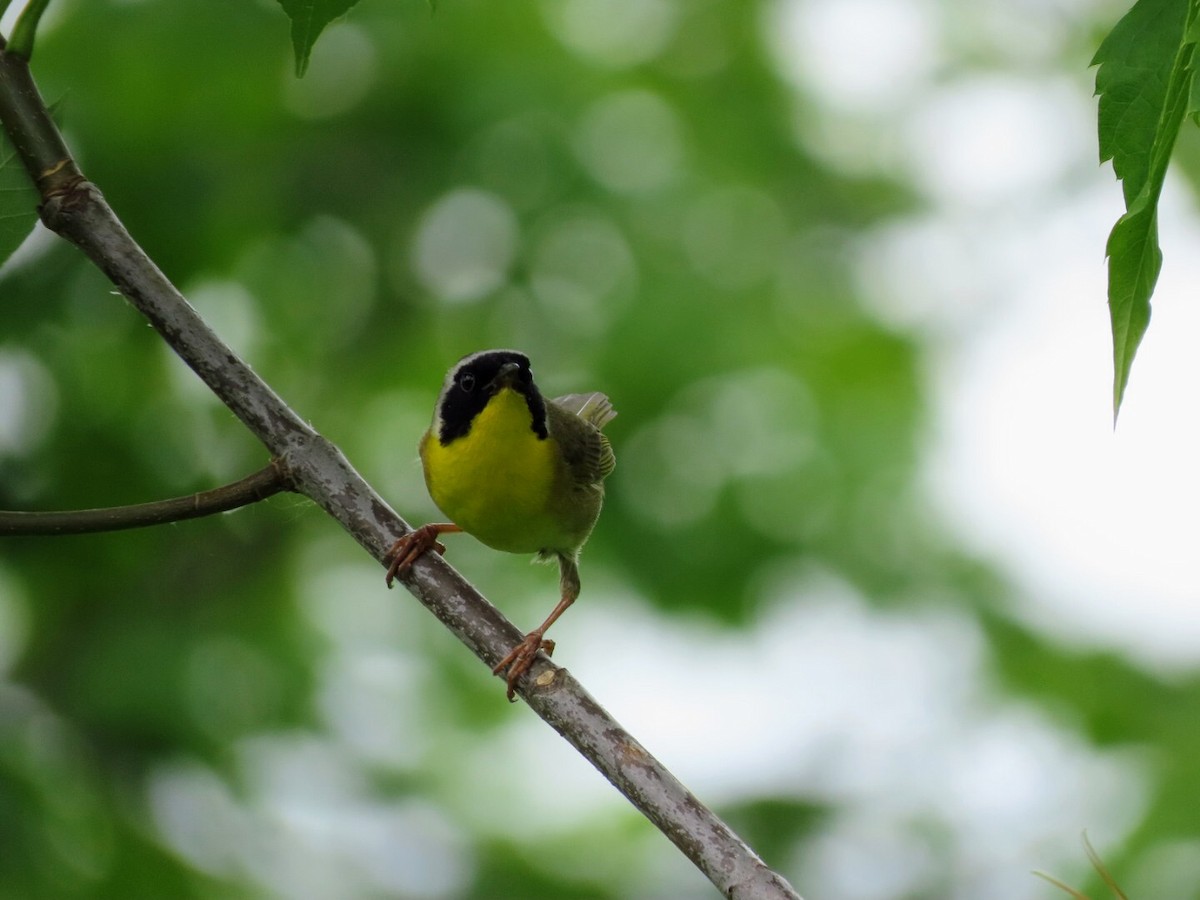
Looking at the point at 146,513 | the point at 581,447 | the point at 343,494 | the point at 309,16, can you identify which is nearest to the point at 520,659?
the point at 343,494

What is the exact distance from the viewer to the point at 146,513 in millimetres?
1672

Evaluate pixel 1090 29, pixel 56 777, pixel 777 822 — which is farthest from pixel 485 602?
pixel 1090 29

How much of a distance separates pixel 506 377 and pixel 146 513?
1.79 meters

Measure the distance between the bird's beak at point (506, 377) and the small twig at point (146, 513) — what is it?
5.21ft

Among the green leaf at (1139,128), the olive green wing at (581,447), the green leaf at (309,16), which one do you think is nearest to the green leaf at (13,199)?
the green leaf at (309,16)

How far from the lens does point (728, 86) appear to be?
25.0 feet

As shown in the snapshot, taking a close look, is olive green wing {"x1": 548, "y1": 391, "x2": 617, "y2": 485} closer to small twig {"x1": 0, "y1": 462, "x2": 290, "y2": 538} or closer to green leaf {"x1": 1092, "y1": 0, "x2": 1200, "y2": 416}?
small twig {"x1": 0, "y1": 462, "x2": 290, "y2": 538}

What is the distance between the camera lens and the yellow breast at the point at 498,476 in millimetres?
3342

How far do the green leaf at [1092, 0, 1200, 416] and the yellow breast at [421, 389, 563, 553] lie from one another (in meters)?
2.27

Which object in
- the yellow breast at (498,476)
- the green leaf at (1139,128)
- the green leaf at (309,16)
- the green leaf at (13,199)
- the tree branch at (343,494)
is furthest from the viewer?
the yellow breast at (498,476)

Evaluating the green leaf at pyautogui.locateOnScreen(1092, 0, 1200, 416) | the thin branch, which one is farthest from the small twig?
the green leaf at pyautogui.locateOnScreen(1092, 0, 1200, 416)

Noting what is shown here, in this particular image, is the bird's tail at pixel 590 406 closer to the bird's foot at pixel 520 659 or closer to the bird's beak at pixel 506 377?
the bird's beak at pixel 506 377

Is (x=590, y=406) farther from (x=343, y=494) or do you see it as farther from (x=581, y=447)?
(x=343, y=494)

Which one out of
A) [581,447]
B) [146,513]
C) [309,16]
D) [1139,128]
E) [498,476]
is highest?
[581,447]
